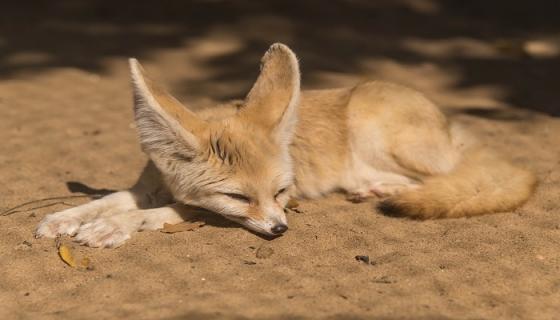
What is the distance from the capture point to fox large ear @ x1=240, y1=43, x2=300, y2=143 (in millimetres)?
4105

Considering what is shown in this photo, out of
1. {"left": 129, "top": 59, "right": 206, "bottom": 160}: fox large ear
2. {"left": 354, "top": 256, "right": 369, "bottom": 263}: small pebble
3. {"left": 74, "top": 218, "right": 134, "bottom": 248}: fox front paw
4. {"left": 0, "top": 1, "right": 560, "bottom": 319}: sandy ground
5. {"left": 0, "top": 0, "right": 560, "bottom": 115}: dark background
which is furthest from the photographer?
{"left": 0, "top": 0, "right": 560, "bottom": 115}: dark background

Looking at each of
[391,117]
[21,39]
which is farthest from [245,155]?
[21,39]

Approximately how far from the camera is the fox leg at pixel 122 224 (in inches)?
155

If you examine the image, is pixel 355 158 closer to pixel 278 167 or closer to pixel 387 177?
pixel 387 177

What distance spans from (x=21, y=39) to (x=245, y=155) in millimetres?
5224

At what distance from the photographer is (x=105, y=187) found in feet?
16.3

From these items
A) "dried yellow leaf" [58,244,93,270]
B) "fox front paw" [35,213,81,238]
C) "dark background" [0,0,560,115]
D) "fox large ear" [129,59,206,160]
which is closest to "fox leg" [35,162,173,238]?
"fox front paw" [35,213,81,238]

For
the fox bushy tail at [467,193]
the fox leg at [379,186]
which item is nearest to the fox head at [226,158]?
the fox bushy tail at [467,193]

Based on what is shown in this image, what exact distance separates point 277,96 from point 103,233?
3.90 feet

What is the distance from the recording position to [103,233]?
3.97 m

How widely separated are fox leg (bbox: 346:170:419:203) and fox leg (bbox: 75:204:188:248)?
118 centimetres

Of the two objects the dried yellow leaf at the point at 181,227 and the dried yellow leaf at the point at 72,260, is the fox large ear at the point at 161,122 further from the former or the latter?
the dried yellow leaf at the point at 72,260

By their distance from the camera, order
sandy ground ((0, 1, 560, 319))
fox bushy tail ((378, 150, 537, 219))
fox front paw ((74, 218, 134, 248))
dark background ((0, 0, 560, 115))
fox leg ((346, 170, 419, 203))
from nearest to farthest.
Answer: sandy ground ((0, 1, 560, 319)) → fox front paw ((74, 218, 134, 248)) → fox bushy tail ((378, 150, 537, 219)) → fox leg ((346, 170, 419, 203)) → dark background ((0, 0, 560, 115))

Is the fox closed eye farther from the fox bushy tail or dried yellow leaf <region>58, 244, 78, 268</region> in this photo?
the fox bushy tail
